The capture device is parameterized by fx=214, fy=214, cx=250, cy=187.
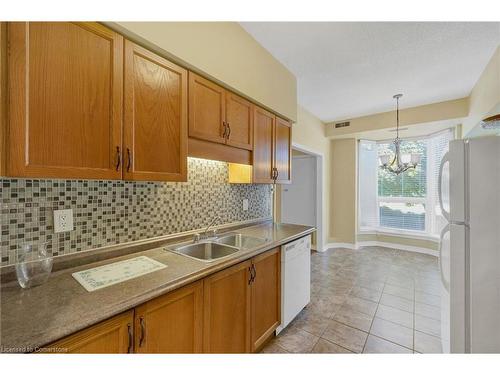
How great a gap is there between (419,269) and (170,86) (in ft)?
15.0

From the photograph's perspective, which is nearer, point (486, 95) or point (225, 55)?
point (225, 55)

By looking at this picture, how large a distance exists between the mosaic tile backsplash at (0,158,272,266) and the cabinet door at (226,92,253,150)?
0.38m

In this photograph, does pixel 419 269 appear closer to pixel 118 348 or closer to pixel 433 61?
pixel 433 61

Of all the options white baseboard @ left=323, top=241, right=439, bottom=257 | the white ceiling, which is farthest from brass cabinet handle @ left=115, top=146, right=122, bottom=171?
white baseboard @ left=323, top=241, right=439, bottom=257

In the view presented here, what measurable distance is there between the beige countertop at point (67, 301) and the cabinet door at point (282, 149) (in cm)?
150

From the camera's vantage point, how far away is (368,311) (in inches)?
95.3

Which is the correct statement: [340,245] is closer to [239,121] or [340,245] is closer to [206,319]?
[239,121]

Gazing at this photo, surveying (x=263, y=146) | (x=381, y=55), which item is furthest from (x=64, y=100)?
(x=381, y=55)

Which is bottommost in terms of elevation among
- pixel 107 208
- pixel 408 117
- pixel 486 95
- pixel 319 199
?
pixel 319 199

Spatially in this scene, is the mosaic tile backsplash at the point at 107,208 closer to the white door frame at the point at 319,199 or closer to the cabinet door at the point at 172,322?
the cabinet door at the point at 172,322

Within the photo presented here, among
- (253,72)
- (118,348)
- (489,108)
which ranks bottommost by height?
(118,348)

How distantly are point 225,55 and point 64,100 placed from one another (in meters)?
1.24

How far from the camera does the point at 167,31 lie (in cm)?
136
